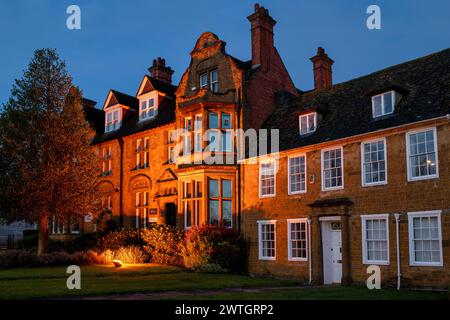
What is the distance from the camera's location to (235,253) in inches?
960

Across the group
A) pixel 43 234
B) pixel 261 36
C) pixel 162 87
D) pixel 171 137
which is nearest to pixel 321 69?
pixel 261 36

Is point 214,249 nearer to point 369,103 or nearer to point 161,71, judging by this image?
point 369,103

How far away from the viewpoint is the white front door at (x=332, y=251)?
68.8ft

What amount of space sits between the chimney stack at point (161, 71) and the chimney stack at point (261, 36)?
1271cm

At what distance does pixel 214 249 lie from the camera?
24109mm

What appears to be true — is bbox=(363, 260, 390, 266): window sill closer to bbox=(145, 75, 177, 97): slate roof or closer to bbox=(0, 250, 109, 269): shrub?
bbox=(0, 250, 109, 269): shrub

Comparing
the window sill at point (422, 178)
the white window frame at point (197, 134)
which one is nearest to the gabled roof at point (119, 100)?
the white window frame at point (197, 134)

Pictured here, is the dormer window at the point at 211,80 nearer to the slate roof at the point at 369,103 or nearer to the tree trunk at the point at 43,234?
the slate roof at the point at 369,103

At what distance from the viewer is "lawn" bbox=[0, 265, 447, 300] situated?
15.4 m

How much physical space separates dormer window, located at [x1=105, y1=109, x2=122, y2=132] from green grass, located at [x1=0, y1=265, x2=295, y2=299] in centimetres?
1641

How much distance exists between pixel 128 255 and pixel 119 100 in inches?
576

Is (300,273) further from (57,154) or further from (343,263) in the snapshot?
(57,154)

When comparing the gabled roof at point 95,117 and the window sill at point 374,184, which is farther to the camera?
the gabled roof at point 95,117
